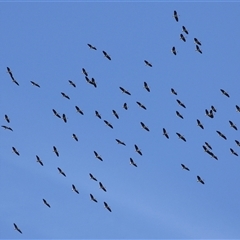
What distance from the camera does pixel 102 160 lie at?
160 meters

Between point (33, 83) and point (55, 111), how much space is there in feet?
18.1

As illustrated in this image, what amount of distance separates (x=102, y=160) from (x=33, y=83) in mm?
15594

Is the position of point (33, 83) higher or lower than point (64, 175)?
higher

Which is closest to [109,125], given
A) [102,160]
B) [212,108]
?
[102,160]

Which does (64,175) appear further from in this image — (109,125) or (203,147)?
(203,147)

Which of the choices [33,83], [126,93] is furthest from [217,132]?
[33,83]

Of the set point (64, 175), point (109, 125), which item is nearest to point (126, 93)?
point (109, 125)

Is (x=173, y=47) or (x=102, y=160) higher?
(x=173, y=47)

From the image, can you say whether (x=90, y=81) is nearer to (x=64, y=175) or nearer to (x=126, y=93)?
(x=126, y=93)

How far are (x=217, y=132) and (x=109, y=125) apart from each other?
16.3 m

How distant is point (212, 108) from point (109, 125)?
1551 cm

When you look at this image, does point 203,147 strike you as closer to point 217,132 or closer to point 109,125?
point 217,132

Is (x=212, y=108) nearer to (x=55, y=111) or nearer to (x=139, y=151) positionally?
(x=139, y=151)

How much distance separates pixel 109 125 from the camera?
160250mm
